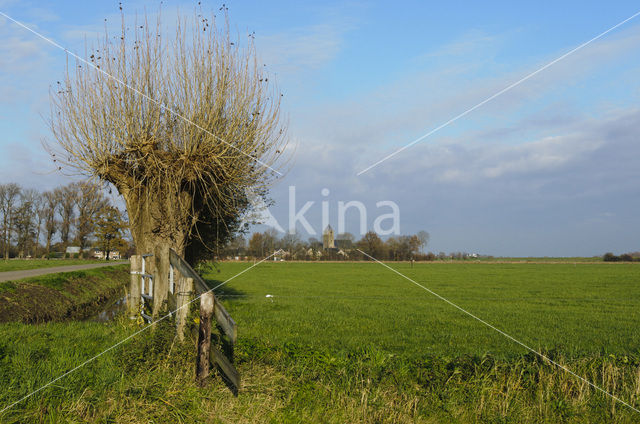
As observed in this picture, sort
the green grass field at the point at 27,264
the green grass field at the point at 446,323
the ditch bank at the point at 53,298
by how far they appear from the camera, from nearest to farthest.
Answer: the green grass field at the point at 446,323 < the ditch bank at the point at 53,298 < the green grass field at the point at 27,264

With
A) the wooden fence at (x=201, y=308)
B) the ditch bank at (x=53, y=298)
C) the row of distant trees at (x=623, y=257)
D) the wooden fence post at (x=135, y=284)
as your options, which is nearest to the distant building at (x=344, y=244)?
the wooden fence at (x=201, y=308)

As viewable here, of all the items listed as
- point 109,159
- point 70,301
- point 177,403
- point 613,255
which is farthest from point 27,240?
point 613,255

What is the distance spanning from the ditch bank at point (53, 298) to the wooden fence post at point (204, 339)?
516 inches

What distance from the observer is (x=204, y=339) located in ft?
22.2

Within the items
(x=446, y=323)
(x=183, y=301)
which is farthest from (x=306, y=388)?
(x=446, y=323)

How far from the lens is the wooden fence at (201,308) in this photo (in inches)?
259

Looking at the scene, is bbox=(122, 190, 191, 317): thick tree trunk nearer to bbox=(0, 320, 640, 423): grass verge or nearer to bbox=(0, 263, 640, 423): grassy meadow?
bbox=(0, 263, 640, 423): grassy meadow

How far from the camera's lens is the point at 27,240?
305ft

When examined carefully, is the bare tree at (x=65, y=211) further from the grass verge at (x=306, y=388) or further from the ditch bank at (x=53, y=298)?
the grass verge at (x=306, y=388)

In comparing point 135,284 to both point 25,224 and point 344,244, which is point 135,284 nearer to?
point 344,244

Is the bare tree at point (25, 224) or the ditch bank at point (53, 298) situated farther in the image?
the bare tree at point (25, 224)

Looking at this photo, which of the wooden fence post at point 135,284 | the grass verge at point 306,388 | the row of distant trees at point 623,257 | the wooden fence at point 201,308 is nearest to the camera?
the grass verge at point 306,388

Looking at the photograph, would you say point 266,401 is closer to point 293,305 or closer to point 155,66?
point 155,66

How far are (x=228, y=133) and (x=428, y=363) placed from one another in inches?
304
